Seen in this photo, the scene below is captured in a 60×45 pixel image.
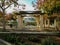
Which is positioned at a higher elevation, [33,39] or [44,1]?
[44,1]

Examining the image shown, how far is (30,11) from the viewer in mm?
32969

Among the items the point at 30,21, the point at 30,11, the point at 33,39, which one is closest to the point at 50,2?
the point at 33,39

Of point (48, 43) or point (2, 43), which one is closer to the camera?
point (48, 43)

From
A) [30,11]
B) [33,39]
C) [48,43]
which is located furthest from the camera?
[30,11]

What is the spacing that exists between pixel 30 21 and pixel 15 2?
23.5 meters

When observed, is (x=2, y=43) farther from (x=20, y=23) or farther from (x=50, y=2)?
(x=20, y=23)

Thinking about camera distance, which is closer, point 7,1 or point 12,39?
point 12,39

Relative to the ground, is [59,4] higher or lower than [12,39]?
higher

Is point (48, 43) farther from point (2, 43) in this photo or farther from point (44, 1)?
point (44, 1)

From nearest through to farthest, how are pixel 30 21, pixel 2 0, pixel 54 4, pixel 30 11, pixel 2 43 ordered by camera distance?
pixel 2 43 → pixel 54 4 → pixel 2 0 → pixel 30 11 → pixel 30 21

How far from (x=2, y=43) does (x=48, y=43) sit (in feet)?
13.5

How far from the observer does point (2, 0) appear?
82.2 ft

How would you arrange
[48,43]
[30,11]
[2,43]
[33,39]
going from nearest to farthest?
[48,43]
[2,43]
[33,39]
[30,11]

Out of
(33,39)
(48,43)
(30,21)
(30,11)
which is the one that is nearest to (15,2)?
(30,11)
